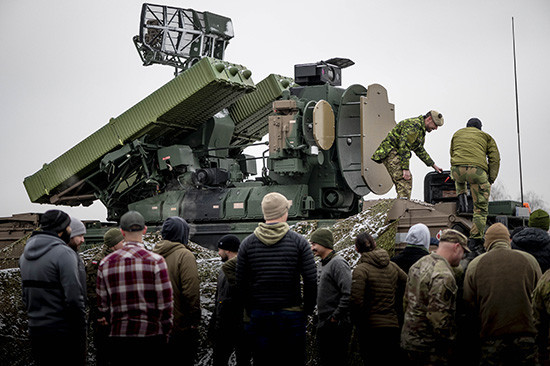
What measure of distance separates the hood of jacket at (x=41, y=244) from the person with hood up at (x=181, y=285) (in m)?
0.90

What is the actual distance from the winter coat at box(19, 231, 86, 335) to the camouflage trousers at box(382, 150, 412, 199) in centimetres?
507

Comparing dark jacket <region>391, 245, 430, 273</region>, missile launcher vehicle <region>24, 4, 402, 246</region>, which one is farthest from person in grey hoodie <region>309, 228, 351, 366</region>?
missile launcher vehicle <region>24, 4, 402, 246</region>

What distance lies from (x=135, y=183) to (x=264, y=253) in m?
A: 7.50

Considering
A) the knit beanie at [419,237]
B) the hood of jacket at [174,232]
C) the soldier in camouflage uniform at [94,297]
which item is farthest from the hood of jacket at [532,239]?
the soldier in camouflage uniform at [94,297]

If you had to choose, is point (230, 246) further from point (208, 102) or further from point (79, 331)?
point (208, 102)

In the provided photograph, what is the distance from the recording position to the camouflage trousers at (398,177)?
917cm

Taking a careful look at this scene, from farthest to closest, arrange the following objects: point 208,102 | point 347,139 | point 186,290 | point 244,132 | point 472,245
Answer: point 244,132, point 208,102, point 347,139, point 472,245, point 186,290

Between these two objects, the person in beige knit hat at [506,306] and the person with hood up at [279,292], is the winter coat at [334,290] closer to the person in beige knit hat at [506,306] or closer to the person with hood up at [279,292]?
the person with hood up at [279,292]

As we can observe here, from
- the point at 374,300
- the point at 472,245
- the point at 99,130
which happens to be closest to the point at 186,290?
the point at 374,300

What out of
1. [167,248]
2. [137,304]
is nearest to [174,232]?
[167,248]

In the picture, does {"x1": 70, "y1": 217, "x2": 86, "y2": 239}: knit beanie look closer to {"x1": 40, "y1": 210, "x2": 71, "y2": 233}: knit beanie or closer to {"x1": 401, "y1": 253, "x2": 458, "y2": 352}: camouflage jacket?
{"x1": 40, "y1": 210, "x2": 71, "y2": 233}: knit beanie

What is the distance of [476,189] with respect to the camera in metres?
8.41

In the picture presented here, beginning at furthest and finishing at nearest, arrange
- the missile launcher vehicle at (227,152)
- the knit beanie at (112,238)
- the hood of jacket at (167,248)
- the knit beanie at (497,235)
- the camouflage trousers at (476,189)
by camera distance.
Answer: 1. the missile launcher vehicle at (227,152)
2. the camouflage trousers at (476,189)
3. the knit beanie at (112,238)
4. the hood of jacket at (167,248)
5. the knit beanie at (497,235)

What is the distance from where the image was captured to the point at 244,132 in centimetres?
1327
